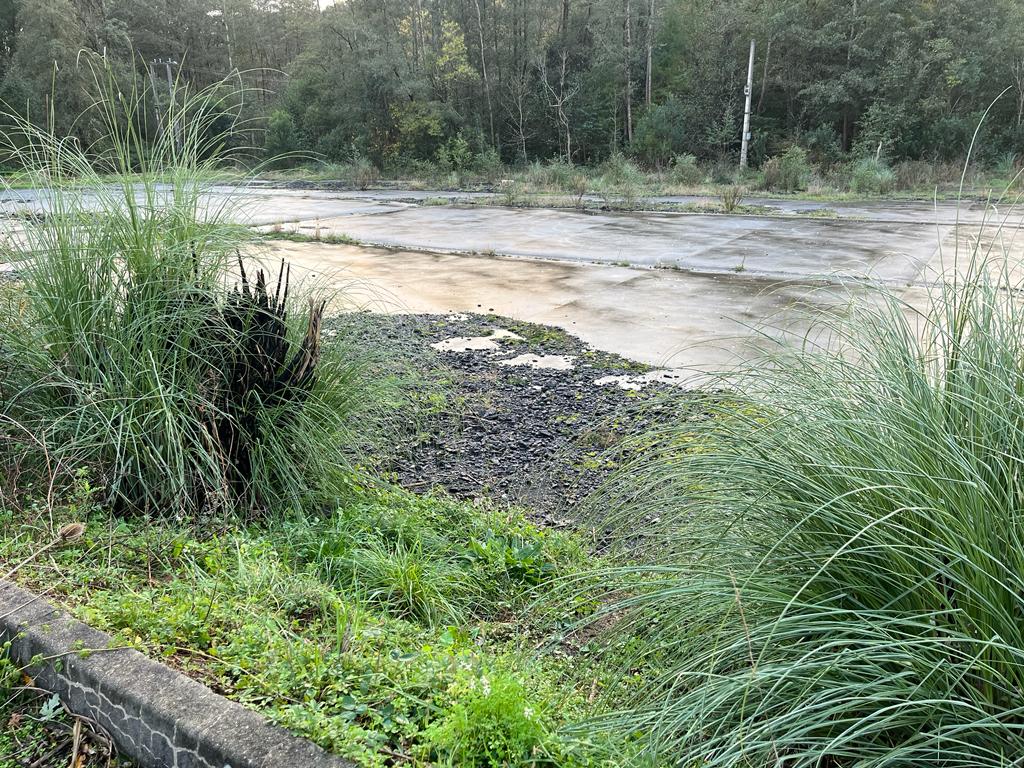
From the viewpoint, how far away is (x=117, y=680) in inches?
68.6

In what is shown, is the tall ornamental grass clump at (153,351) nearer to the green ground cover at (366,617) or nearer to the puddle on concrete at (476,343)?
the green ground cover at (366,617)

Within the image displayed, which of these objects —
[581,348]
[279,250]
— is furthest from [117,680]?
[279,250]

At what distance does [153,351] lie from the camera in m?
2.86

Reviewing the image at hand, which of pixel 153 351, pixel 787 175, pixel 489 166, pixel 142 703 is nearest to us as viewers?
pixel 142 703

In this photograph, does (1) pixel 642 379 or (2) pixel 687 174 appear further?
(2) pixel 687 174

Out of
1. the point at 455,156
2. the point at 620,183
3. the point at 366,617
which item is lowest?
the point at 366,617

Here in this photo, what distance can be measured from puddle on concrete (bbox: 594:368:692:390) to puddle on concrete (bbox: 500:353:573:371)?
0.37 meters

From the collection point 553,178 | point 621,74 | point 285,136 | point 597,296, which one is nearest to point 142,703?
point 597,296

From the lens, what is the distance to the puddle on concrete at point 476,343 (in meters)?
5.83

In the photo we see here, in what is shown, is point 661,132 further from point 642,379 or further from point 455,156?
point 642,379

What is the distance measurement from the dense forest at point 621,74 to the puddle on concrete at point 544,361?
25072 mm

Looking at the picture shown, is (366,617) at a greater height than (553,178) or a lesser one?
lesser

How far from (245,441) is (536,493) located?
4.39 ft

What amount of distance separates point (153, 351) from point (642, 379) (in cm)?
316
